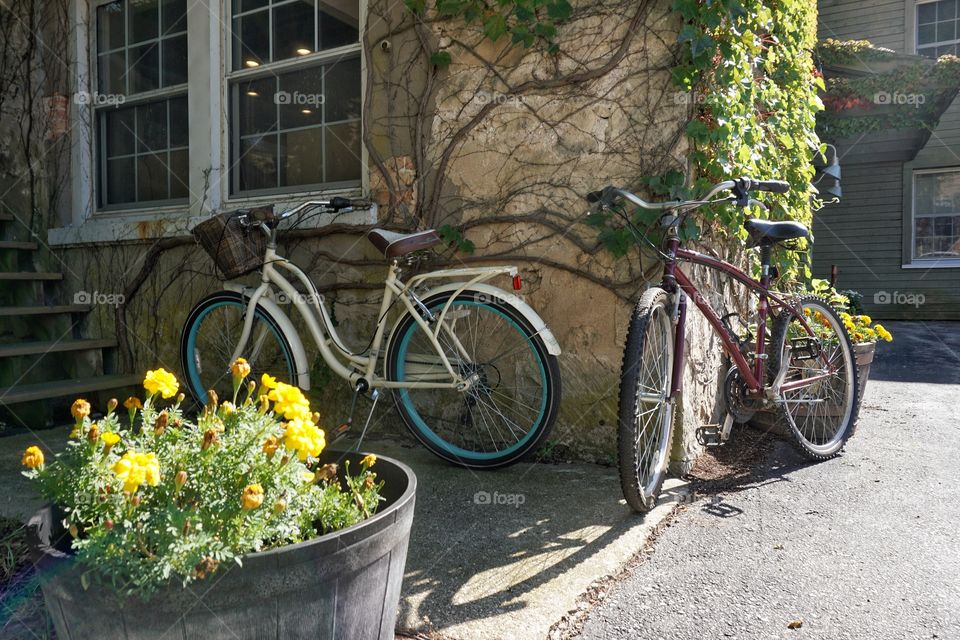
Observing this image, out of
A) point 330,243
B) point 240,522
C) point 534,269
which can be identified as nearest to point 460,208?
point 534,269

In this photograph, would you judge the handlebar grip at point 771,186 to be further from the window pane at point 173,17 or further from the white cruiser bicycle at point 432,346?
the window pane at point 173,17

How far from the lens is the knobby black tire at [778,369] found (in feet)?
9.73

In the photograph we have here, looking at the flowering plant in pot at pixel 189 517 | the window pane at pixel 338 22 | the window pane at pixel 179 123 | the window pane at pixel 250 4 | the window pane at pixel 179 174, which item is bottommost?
the flowering plant in pot at pixel 189 517

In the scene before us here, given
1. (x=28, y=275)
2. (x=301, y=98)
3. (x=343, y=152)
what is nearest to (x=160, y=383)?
(x=343, y=152)

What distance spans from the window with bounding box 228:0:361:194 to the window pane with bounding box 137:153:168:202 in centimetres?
72

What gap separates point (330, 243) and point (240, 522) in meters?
2.66

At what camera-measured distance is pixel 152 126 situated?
15.3 feet

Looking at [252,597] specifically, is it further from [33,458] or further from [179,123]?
[179,123]

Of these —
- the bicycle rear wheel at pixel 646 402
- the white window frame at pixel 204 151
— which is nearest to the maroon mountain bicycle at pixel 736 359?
the bicycle rear wheel at pixel 646 402

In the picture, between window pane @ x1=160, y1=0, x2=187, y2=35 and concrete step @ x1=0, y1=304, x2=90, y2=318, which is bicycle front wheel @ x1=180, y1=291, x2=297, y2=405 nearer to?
concrete step @ x1=0, y1=304, x2=90, y2=318

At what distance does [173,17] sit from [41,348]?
87.9 inches

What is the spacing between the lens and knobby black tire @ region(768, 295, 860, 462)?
2.97 m

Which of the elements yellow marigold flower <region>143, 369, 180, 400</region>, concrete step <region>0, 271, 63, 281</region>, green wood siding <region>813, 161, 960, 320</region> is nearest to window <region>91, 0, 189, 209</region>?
concrete step <region>0, 271, 63, 281</region>

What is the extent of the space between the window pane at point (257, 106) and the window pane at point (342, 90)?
0.41 m
